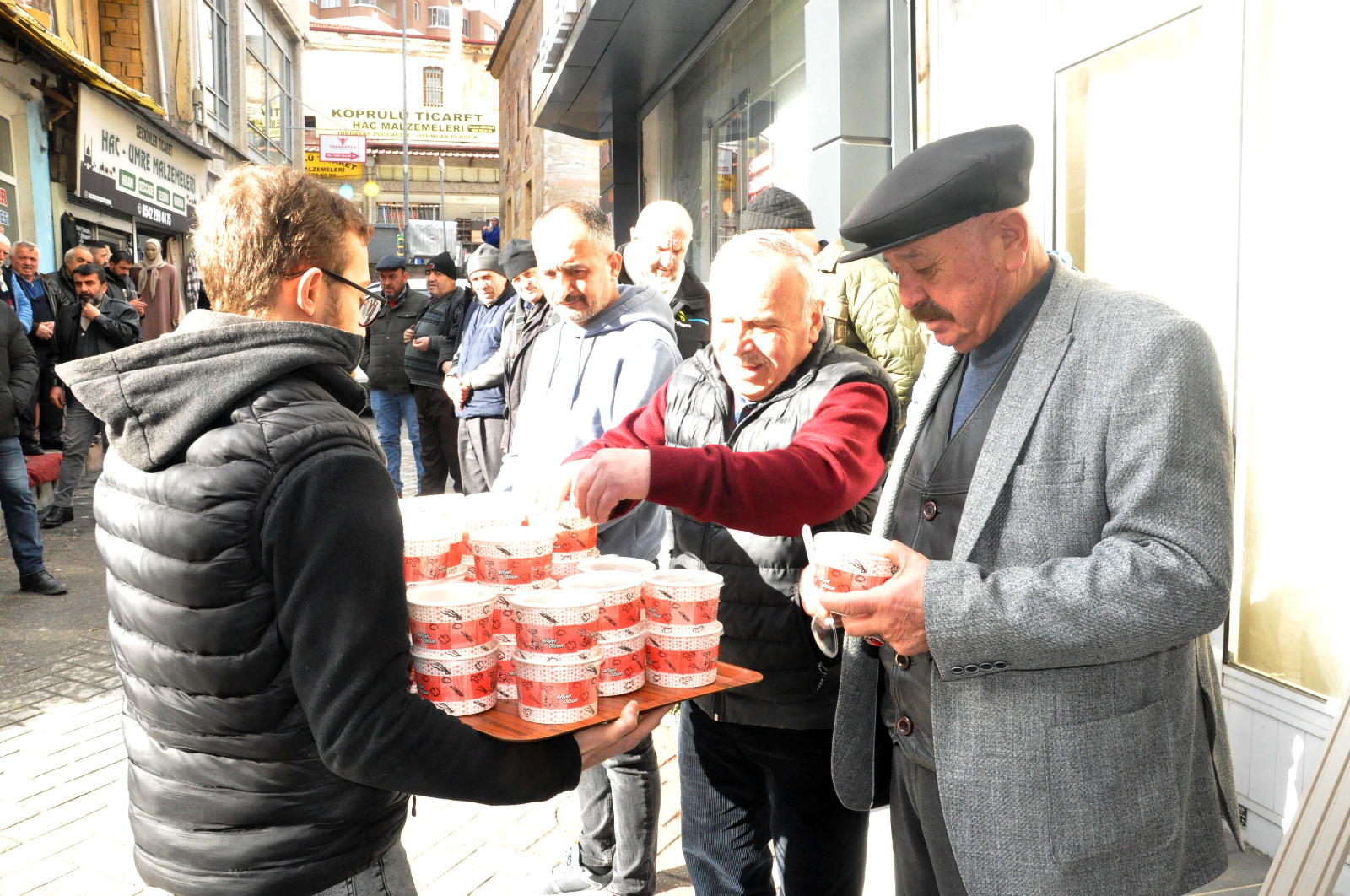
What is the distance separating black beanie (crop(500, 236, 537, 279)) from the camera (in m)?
6.16

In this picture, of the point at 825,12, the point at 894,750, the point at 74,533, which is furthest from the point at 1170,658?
the point at 74,533

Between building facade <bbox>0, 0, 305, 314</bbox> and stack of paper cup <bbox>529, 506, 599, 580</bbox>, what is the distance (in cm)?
1033

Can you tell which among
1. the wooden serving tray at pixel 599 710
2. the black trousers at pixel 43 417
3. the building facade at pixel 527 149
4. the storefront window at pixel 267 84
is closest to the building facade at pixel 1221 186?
the wooden serving tray at pixel 599 710

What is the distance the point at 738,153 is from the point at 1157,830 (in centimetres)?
855

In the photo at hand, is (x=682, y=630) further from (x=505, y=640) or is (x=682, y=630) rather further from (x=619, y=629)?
(x=505, y=640)

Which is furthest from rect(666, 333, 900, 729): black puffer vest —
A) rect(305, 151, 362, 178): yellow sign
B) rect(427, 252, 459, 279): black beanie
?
rect(305, 151, 362, 178): yellow sign

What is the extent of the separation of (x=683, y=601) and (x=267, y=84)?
106 ft

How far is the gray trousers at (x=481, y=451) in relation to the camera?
20.5 feet

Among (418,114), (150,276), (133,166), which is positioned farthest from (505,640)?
A: (418,114)

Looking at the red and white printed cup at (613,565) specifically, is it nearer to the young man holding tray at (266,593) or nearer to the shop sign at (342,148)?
the young man holding tray at (266,593)

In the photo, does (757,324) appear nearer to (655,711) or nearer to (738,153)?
(655,711)

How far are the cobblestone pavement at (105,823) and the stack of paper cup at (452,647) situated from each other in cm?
191

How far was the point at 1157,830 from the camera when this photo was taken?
1607mm

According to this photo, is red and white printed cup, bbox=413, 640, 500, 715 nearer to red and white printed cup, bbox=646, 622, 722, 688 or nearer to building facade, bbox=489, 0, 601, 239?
red and white printed cup, bbox=646, 622, 722, 688
